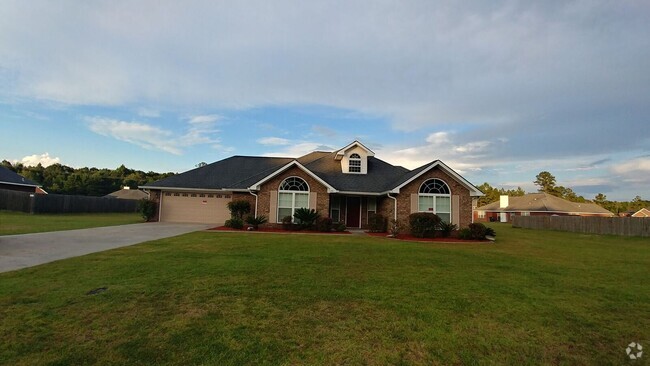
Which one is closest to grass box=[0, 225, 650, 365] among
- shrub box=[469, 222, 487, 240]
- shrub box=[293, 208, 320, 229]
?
shrub box=[469, 222, 487, 240]

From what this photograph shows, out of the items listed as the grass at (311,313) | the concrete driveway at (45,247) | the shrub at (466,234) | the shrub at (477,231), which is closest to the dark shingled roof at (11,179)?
the concrete driveway at (45,247)

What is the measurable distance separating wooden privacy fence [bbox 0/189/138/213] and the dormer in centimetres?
2608

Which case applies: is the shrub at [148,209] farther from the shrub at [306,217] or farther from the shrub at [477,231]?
the shrub at [477,231]

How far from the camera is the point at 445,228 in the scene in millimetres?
18391

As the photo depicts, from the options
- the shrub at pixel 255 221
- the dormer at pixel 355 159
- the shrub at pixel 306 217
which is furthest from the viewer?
the dormer at pixel 355 159

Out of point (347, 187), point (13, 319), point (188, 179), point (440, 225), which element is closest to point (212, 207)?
point (188, 179)

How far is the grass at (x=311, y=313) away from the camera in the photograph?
4.24 meters

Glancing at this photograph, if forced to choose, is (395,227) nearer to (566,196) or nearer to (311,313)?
(311,313)

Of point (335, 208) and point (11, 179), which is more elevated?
point (11, 179)

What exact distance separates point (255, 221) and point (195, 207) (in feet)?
23.7

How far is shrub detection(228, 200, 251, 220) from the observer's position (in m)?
20.8

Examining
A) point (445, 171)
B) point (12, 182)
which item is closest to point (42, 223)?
point (445, 171)

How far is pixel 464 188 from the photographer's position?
19.3m

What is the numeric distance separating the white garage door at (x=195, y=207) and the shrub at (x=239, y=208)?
4.13m
